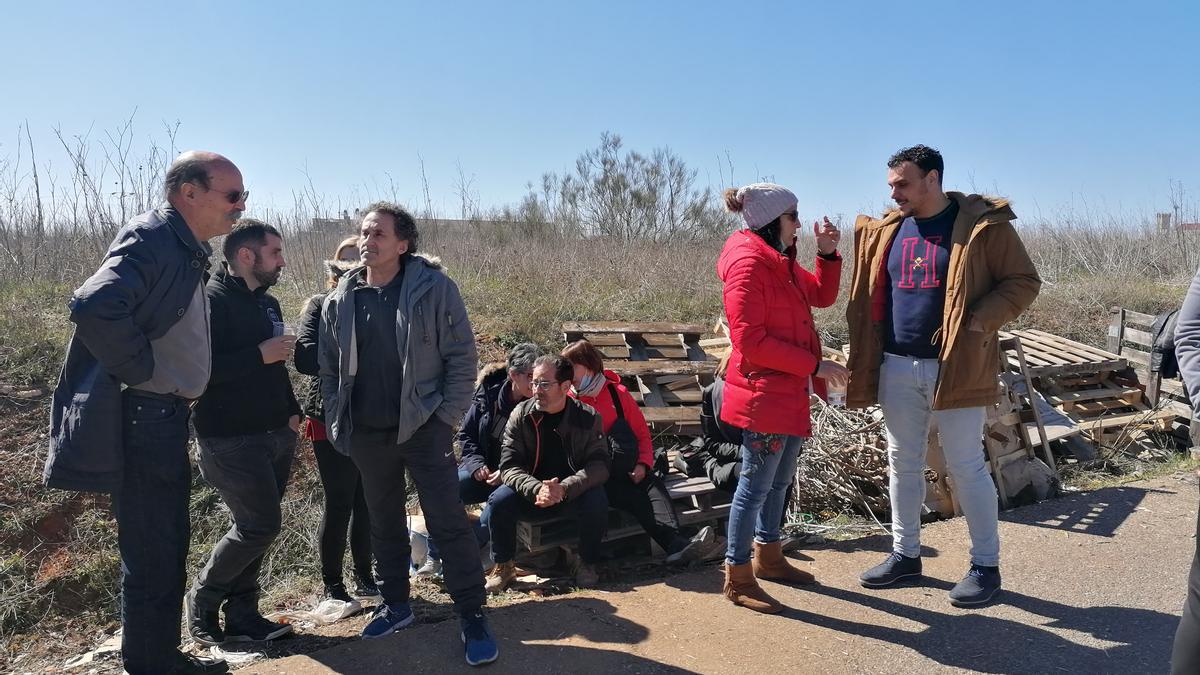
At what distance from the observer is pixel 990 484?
3.83m

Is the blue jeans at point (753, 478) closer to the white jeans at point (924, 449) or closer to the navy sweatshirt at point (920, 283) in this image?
the white jeans at point (924, 449)

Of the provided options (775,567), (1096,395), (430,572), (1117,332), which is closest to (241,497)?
(430,572)

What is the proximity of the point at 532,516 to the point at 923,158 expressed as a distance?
276cm

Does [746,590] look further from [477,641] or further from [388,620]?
[388,620]

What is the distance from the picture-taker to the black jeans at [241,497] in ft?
11.4

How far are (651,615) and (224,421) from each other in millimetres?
2127

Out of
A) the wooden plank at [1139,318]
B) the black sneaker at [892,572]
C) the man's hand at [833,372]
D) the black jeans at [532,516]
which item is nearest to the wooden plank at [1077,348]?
the wooden plank at [1139,318]

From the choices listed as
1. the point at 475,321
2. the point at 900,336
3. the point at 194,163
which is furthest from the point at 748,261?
the point at 475,321

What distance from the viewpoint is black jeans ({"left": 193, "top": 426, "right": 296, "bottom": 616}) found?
11.4 ft

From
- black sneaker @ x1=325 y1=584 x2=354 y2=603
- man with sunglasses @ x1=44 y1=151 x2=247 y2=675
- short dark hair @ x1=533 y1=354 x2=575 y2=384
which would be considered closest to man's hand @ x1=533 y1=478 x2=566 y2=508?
short dark hair @ x1=533 y1=354 x2=575 y2=384

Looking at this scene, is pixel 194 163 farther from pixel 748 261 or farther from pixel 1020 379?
pixel 1020 379

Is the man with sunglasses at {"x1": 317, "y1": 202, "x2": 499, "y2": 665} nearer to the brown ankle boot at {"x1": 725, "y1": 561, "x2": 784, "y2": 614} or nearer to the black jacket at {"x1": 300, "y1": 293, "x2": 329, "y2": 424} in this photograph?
the black jacket at {"x1": 300, "y1": 293, "x2": 329, "y2": 424}

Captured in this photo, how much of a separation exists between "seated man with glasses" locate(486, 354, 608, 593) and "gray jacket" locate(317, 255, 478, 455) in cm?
111

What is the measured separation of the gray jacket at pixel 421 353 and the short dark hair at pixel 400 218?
87 millimetres
